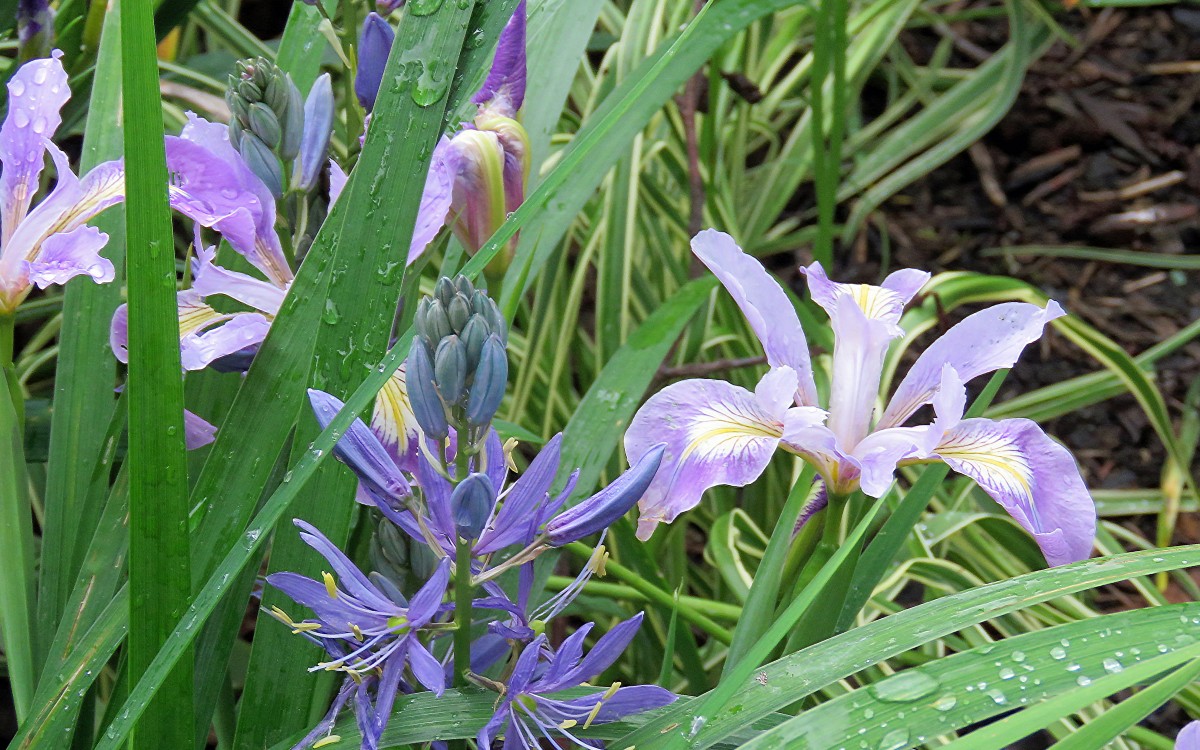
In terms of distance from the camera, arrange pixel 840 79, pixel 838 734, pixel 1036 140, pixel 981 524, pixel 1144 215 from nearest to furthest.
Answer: pixel 838 734
pixel 981 524
pixel 840 79
pixel 1144 215
pixel 1036 140

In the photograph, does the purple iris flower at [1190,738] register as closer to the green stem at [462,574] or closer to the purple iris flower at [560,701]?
the purple iris flower at [560,701]

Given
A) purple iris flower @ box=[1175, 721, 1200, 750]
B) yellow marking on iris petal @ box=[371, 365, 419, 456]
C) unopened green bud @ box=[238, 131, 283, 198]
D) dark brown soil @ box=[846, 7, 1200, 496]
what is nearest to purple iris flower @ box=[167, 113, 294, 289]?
unopened green bud @ box=[238, 131, 283, 198]

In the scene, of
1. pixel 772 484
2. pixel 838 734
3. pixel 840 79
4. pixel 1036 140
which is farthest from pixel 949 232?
pixel 838 734

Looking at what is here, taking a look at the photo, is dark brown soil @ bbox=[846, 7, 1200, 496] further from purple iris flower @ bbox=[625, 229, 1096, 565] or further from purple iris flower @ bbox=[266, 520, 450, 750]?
purple iris flower @ bbox=[266, 520, 450, 750]

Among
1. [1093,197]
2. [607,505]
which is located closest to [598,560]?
[607,505]

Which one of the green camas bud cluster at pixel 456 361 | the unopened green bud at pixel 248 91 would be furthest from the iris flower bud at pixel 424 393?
the unopened green bud at pixel 248 91

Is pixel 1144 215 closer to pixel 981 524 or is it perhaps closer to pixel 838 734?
pixel 981 524
